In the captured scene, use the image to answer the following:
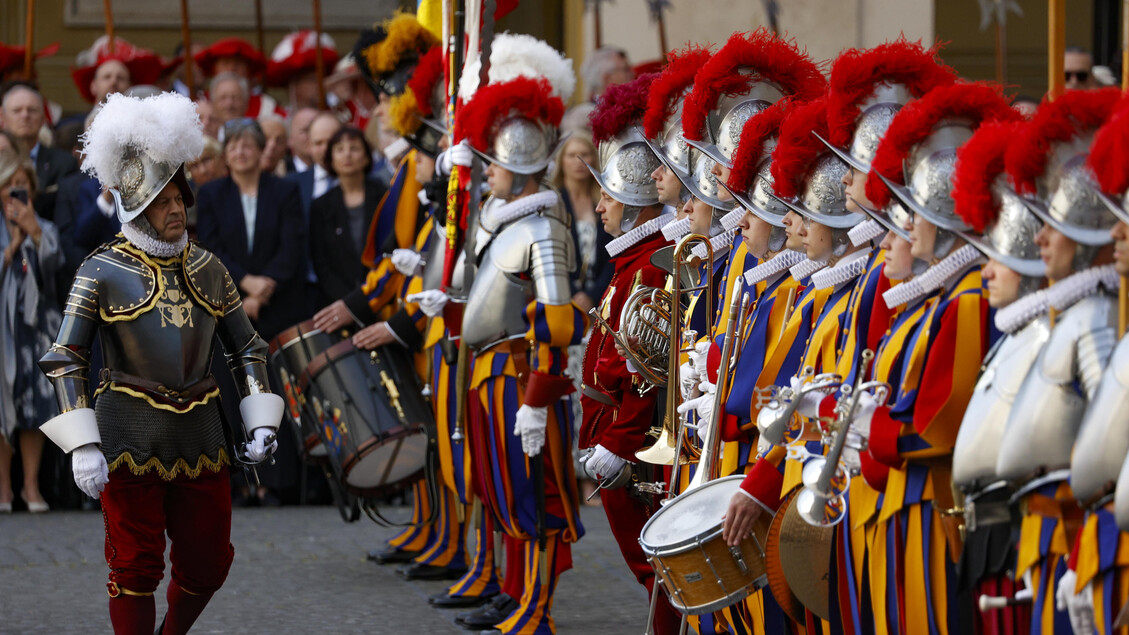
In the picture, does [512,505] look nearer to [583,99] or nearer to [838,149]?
[838,149]

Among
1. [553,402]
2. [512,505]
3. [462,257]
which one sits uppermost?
[462,257]

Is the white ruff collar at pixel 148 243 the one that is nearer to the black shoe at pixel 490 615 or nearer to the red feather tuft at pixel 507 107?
the red feather tuft at pixel 507 107

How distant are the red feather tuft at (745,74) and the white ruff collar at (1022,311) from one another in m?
1.93

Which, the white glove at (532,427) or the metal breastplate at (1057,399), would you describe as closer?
the metal breastplate at (1057,399)

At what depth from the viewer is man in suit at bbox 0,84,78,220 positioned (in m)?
9.96

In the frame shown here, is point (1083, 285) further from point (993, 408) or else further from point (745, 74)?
point (745, 74)

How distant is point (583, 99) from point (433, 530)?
225 inches

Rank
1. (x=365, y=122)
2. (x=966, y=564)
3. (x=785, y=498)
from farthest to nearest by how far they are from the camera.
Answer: (x=365, y=122) → (x=785, y=498) → (x=966, y=564)

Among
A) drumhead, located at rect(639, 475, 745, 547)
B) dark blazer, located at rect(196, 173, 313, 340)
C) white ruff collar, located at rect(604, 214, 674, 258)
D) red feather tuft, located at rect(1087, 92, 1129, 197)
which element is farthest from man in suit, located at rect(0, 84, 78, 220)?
red feather tuft, located at rect(1087, 92, 1129, 197)

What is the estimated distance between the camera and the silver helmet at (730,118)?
5312mm

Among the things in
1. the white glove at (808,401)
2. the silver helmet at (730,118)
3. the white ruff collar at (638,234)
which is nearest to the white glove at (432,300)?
the white ruff collar at (638,234)

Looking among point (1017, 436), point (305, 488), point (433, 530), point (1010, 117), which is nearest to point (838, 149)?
point (1010, 117)

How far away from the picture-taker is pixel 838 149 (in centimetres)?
452

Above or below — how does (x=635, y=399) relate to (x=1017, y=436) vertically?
below
